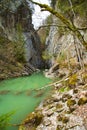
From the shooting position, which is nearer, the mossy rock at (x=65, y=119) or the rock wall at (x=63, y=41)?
the mossy rock at (x=65, y=119)

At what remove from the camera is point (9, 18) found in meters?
43.6

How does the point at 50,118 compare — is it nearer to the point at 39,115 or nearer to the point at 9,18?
A: the point at 39,115

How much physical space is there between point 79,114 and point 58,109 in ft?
5.18

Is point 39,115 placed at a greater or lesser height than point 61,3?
lesser

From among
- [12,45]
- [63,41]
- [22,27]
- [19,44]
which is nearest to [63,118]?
[19,44]

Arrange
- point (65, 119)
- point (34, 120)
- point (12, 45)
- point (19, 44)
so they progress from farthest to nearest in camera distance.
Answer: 1. point (12, 45)
2. point (34, 120)
3. point (19, 44)
4. point (65, 119)

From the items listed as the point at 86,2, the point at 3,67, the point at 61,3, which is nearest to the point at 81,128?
the point at 86,2

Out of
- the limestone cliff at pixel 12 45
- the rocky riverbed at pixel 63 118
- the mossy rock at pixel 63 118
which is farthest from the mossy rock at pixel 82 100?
the limestone cliff at pixel 12 45

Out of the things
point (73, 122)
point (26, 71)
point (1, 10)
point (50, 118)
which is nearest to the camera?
point (73, 122)

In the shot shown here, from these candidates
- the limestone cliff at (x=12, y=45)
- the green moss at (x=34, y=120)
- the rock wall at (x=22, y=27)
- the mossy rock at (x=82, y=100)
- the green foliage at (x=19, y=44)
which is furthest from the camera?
the rock wall at (x=22, y=27)

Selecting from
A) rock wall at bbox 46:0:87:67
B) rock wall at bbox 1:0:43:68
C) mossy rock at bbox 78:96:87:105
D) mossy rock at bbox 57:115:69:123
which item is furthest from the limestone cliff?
mossy rock at bbox 57:115:69:123

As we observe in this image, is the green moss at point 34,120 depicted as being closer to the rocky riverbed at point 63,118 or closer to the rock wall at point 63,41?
the rocky riverbed at point 63,118

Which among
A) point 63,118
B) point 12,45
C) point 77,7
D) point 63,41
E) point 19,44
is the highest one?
point 77,7

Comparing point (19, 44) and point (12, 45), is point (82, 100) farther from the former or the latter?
point (12, 45)
